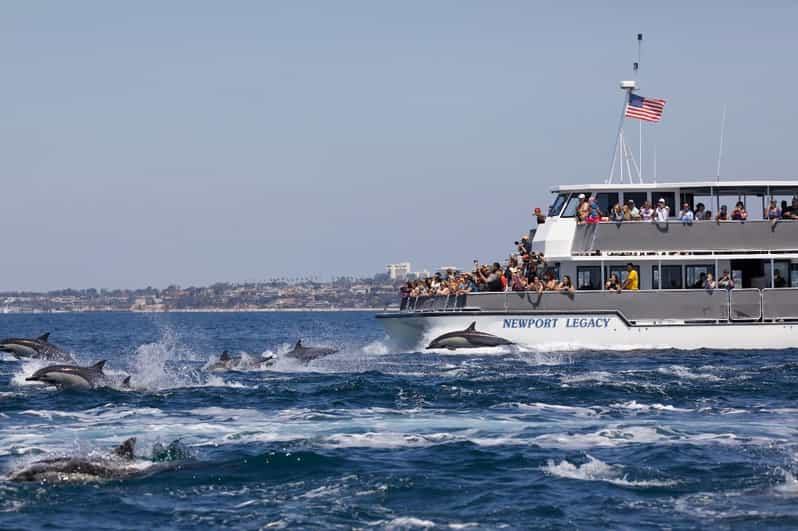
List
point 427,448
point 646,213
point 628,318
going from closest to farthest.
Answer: point 427,448 < point 628,318 < point 646,213

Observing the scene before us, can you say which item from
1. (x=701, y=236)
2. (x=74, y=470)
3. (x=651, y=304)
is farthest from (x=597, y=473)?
(x=701, y=236)

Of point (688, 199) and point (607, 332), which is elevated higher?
point (688, 199)

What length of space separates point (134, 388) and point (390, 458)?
11.2 meters

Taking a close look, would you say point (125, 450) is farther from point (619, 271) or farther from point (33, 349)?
point (619, 271)

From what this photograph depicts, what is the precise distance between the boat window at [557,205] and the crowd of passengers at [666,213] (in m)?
0.99

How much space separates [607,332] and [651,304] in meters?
1.63

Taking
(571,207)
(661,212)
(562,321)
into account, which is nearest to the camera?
(562,321)

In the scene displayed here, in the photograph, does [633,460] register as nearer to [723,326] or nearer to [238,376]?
[238,376]

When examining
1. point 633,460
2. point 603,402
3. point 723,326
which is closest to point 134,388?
point 603,402

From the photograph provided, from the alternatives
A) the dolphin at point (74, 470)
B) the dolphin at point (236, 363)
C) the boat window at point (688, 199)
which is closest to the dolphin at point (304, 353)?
the dolphin at point (236, 363)

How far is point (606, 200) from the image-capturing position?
39.1 meters

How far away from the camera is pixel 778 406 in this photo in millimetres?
22891

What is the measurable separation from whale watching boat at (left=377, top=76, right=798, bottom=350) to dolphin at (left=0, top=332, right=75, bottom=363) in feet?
34.7

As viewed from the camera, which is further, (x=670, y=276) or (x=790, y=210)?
(x=670, y=276)
